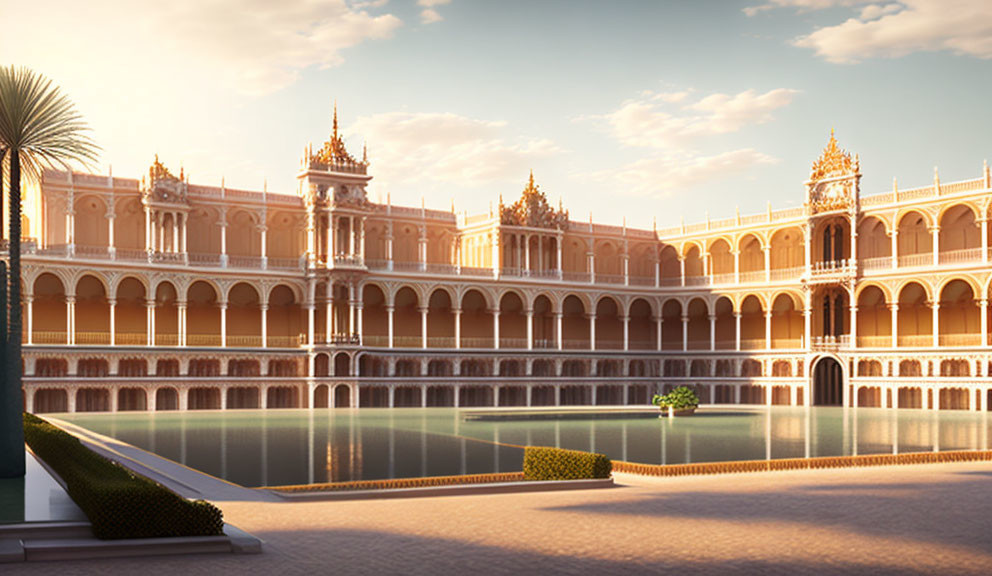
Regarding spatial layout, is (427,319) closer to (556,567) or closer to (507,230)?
(507,230)

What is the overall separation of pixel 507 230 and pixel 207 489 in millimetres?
58402

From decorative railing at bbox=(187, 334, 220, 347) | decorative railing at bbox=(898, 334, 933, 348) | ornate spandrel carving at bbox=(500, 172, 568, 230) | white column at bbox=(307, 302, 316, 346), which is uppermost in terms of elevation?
ornate spandrel carving at bbox=(500, 172, 568, 230)

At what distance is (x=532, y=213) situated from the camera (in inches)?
3150

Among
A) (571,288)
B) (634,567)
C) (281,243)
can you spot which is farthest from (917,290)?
(634,567)

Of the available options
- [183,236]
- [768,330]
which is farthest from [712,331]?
[183,236]

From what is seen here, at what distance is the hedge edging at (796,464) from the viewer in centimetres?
2541

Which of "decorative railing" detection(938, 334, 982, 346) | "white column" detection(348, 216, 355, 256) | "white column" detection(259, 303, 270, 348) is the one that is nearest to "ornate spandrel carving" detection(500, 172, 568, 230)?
"white column" detection(348, 216, 355, 256)

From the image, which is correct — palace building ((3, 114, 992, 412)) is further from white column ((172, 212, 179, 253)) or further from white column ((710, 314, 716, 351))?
white column ((710, 314, 716, 351))

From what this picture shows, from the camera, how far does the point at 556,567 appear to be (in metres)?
13.5

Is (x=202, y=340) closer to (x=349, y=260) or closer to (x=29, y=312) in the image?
(x=29, y=312)

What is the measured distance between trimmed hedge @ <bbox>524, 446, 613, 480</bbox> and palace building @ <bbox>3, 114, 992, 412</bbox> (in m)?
44.0

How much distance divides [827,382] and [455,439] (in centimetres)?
4520

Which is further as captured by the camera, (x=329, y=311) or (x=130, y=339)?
(x=329, y=311)

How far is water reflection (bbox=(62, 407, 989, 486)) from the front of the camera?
90.4 ft
